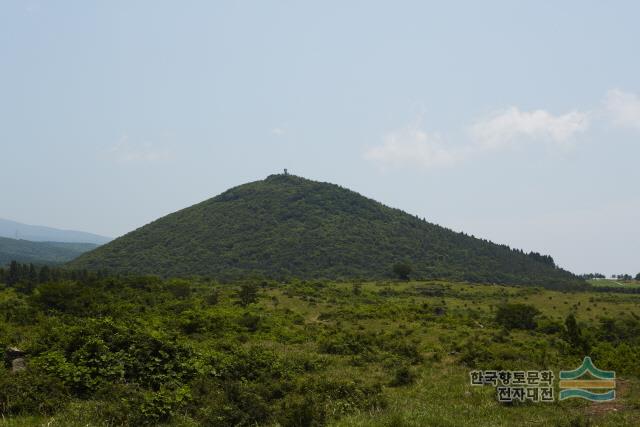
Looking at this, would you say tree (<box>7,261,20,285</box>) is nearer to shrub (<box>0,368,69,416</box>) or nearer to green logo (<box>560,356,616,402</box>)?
shrub (<box>0,368,69,416</box>)

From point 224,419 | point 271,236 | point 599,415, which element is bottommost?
point 224,419

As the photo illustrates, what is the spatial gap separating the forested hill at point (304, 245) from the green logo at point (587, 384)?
8793 centimetres

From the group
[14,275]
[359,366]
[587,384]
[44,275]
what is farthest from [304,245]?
[587,384]

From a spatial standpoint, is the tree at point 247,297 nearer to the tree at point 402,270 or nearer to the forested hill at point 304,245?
the forested hill at point 304,245

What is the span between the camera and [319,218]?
15725cm

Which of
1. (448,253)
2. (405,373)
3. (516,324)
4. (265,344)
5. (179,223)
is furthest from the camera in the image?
(179,223)

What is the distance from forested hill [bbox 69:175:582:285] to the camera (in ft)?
394

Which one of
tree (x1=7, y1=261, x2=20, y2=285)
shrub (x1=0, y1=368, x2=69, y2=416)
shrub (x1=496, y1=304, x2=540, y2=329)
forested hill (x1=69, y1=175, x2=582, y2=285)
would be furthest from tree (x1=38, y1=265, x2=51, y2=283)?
shrub (x1=496, y1=304, x2=540, y2=329)

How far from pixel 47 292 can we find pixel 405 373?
25075 mm

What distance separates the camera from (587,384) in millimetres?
16906

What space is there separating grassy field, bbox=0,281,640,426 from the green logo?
449mm

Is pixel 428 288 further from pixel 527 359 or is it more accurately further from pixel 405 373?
pixel 405 373

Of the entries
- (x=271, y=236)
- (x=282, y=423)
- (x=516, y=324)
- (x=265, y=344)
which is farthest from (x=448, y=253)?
(x=282, y=423)

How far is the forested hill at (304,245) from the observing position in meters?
120
